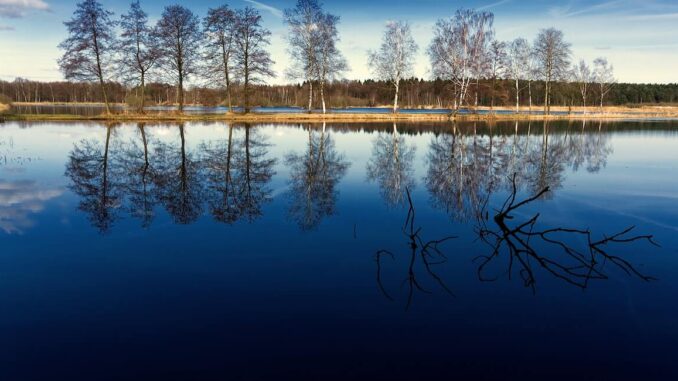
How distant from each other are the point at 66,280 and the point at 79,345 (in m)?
2.49

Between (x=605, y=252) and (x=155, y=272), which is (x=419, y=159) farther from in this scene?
(x=155, y=272)

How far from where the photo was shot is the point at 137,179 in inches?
636

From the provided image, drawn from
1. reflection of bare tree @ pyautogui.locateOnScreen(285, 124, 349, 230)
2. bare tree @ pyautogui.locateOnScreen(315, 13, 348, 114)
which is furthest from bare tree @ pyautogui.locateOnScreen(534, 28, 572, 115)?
reflection of bare tree @ pyautogui.locateOnScreen(285, 124, 349, 230)

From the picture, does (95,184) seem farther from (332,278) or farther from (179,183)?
(332,278)

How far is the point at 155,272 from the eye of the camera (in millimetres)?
7930

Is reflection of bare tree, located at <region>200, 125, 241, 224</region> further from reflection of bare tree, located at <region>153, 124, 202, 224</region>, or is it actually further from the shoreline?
the shoreline

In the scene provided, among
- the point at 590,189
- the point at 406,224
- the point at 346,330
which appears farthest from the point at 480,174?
the point at 346,330

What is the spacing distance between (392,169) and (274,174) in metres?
4.91

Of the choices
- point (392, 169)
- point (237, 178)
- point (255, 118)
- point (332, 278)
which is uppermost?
point (255, 118)

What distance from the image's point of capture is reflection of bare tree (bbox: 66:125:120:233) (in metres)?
11.7

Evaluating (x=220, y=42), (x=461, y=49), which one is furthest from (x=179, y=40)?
(x=461, y=49)

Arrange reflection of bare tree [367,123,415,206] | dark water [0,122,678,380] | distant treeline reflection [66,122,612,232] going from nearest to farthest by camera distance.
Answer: dark water [0,122,678,380] → distant treeline reflection [66,122,612,232] → reflection of bare tree [367,123,415,206]

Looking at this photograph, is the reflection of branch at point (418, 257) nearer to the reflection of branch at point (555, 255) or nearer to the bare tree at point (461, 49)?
the reflection of branch at point (555, 255)

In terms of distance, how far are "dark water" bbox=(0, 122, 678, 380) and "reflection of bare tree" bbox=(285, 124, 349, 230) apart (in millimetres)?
109
